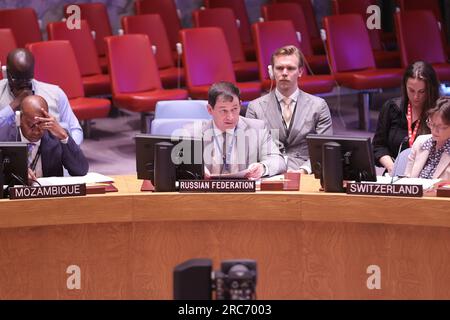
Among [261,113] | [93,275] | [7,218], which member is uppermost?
[261,113]

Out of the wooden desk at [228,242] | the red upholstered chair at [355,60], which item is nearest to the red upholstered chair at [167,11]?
the red upholstered chair at [355,60]

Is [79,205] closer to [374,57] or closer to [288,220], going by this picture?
[288,220]

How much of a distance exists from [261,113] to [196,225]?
1.05 meters

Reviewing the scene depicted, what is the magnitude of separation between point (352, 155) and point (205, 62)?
320 centimetres

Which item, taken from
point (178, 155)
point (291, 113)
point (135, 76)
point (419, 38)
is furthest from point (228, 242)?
point (419, 38)

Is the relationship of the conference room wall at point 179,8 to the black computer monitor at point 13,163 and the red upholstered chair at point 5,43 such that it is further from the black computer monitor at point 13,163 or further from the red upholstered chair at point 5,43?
the black computer monitor at point 13,163

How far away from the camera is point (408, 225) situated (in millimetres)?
3453

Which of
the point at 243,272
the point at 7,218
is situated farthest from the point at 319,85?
the point at 243,272

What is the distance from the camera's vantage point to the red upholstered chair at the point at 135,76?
248 inches

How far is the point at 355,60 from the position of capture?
7086 mm

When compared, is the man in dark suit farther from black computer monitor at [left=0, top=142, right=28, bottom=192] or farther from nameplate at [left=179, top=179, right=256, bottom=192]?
black computer monitor at [left=0, top=142, right=28, bottom=192]

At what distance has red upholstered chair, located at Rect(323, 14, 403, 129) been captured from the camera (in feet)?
22.6

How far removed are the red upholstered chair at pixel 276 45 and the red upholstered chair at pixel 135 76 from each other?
25.5 inches

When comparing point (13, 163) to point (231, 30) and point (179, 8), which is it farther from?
point (179, 8)
